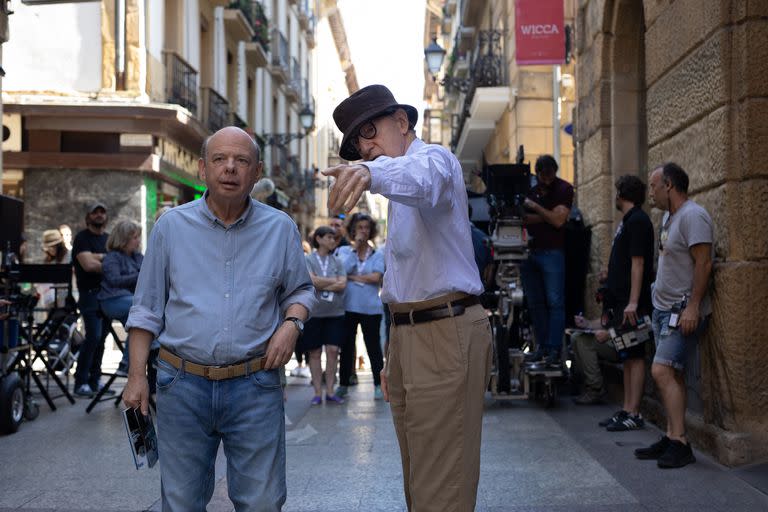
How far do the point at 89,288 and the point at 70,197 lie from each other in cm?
778

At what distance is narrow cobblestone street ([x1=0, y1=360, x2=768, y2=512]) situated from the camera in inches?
204

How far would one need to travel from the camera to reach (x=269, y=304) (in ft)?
11.6

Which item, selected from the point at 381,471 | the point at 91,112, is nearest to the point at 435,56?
the point at 91,112

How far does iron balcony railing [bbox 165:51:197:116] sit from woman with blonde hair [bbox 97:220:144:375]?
390 inches

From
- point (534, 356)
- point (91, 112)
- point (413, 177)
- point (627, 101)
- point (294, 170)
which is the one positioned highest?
point (294, 170)

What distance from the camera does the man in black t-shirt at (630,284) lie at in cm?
709

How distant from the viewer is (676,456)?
5887mm

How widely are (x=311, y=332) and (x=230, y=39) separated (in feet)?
54.5

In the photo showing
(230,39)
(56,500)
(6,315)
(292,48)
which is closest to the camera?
(56,500)

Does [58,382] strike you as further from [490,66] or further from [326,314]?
[490,66]

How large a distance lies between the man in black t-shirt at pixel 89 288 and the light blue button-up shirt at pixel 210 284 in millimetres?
6199

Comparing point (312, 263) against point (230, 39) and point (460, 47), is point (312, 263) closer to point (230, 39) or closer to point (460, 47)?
point (230, 39)

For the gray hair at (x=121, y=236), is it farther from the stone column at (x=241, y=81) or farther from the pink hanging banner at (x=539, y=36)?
the stone column at (x=241, y=81)

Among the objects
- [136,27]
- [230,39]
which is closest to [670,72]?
[136,27]
